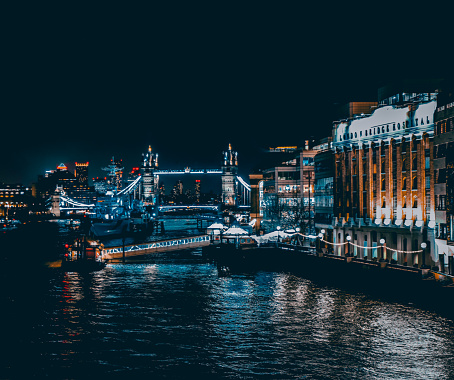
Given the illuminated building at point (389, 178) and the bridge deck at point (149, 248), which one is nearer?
the illuminated building at point (389, 178)

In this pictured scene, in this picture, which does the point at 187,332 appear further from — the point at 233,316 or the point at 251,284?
the point at 251,284

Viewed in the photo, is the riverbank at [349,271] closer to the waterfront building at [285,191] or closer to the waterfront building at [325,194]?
the waterfront building at [325,194]

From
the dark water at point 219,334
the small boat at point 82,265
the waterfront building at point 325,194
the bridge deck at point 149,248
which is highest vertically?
the waterfront building at point 325,194

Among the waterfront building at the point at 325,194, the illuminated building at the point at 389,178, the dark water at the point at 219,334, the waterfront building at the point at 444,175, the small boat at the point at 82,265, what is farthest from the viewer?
the waterfront building at the point at 325,194

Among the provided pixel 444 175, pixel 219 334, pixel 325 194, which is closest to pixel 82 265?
pixel 325 194

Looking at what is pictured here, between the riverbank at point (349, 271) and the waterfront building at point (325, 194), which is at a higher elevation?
the waterfront building at point (325, 194)

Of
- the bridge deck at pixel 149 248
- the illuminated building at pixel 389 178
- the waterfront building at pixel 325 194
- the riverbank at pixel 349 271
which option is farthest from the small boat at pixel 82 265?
the illuminated building at pixel 389 178

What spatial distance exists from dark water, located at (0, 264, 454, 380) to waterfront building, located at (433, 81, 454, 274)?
6311 millimetres

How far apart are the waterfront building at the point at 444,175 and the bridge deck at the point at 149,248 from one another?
1711 inches

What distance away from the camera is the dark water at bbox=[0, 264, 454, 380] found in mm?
29156

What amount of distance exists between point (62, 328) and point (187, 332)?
7.95 meters

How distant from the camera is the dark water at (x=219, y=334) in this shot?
2916 centimetres

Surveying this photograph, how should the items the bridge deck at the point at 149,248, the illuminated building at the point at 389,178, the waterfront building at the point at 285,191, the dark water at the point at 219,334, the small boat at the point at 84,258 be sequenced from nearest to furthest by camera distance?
the dark water at the point at 219,334, the illuminated building at the point at 389,178, the small boat at the point at 84,258, the bridge deck at the point at 149,248, the waterfront building at the point at 285,191

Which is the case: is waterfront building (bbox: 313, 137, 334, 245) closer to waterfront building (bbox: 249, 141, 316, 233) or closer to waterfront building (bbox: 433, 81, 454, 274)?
waterfront building (bbox: 249, 141, 316, 233)
